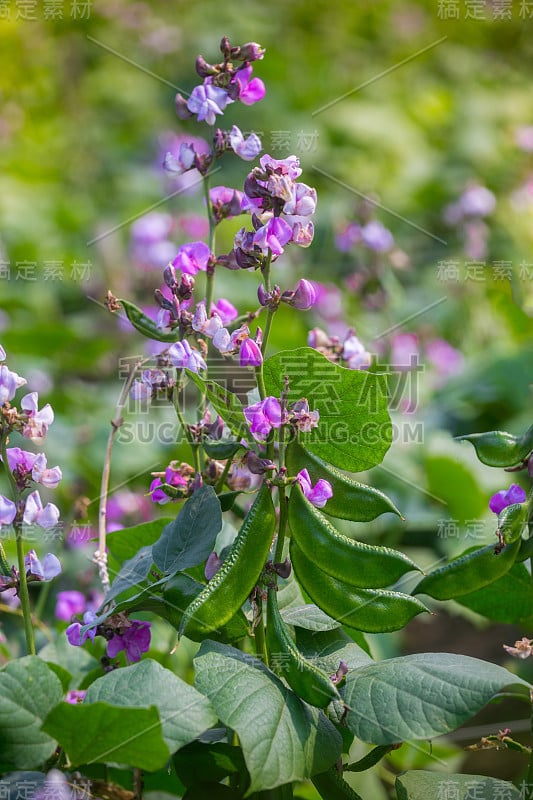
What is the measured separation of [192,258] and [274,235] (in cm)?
17

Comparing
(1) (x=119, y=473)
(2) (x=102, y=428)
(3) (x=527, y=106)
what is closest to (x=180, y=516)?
(1) (x=119, y=473)

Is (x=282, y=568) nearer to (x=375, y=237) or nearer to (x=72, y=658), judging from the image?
(x=72, y=658)

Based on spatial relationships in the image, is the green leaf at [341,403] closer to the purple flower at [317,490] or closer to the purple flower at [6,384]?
the purple flower at [317,490]

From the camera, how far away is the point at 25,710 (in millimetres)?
853

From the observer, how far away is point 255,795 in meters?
0.94

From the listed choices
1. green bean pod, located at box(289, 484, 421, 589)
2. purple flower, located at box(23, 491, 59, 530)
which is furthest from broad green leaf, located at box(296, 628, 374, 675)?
purple flower, located at box(23, 491, 59, 530)

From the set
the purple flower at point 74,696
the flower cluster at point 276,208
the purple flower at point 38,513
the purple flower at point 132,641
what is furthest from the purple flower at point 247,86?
the purple flower at point 74,696

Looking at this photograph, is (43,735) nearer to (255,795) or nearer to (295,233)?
(255,795)

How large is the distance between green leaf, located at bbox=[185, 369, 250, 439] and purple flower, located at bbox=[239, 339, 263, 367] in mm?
38

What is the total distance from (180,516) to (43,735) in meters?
0.25

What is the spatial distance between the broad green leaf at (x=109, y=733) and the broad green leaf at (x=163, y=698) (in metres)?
0.02

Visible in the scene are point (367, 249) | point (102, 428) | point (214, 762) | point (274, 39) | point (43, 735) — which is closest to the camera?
point (43, 735)

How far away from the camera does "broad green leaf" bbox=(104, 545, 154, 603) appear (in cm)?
94

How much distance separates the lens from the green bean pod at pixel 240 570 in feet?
2.86
